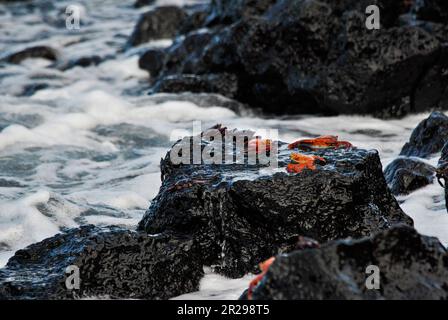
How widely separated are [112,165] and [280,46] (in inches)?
110

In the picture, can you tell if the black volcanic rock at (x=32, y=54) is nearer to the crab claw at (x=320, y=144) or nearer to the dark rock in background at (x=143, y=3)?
the dark rock in background at (x=143, y=3)

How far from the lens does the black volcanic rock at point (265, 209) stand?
4.50m

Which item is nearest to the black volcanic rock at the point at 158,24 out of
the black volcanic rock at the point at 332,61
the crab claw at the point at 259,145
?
the black volcanic rock at the point at 332,61

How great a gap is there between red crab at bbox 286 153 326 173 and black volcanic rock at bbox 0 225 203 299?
0.79 m

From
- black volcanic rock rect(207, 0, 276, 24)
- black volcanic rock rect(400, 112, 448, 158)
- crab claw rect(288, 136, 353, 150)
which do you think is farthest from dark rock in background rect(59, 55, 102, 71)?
crab claw rect(288, 136, 353, 150)

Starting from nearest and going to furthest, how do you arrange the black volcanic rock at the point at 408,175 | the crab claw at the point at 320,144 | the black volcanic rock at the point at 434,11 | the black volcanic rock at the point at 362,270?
the black volcanic rock at the point at 362,270 → the crab claw at the point at 320,144 → the black volcanic rock at the point at 408,175 → the black volcanic rock at the point at 434,11

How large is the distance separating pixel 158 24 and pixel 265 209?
9890 mm

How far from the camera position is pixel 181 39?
462 inches

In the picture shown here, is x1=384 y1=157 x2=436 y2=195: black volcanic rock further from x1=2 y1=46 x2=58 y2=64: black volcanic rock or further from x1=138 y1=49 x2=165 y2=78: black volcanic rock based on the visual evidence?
x1=2 y1=46 x2=58 y2=64: black volcanic rock

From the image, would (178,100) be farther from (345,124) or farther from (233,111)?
(345,124)

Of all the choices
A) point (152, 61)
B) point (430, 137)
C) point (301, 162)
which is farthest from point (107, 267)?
point (152, 61)

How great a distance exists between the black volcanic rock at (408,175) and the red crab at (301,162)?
57.0 inches
